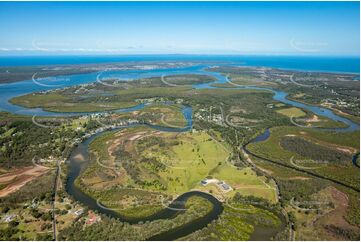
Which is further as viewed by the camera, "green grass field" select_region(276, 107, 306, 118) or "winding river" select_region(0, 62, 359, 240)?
"green grass field" select_region(276, 107, 306, 118)

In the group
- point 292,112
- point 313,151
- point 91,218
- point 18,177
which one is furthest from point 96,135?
point 292,112

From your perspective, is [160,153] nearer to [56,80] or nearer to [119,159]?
[119,159]

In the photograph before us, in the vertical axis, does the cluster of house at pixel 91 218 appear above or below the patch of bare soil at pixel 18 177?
above

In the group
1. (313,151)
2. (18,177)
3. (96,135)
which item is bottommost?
(96,135)

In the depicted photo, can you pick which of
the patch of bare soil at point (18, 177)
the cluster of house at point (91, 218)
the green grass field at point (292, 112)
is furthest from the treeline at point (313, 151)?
the patch of bare soil at point (18, 177)

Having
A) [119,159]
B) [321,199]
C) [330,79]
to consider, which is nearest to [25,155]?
[119,159]

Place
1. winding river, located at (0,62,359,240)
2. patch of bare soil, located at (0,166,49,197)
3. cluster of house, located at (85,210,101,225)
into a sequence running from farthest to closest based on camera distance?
patch of bare soil, located at (0,166,49,197) → winding river, located at (0,62,359,240) → cluster of house, located at (85,210,101,225)

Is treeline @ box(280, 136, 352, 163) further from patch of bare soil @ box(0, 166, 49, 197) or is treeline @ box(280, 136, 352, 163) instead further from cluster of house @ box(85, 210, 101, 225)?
patch of bare soil @ box(0, 166, 49, 197)

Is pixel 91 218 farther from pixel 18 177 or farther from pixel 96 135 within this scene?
pixel 96 135

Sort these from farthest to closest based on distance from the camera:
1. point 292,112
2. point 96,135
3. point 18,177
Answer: point 292,112 < point 96,135 < point 18,177

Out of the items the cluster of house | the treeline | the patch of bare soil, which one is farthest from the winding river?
the treeline

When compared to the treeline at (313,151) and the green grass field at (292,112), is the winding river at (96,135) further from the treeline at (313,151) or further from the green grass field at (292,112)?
the treeline at (313,151)
